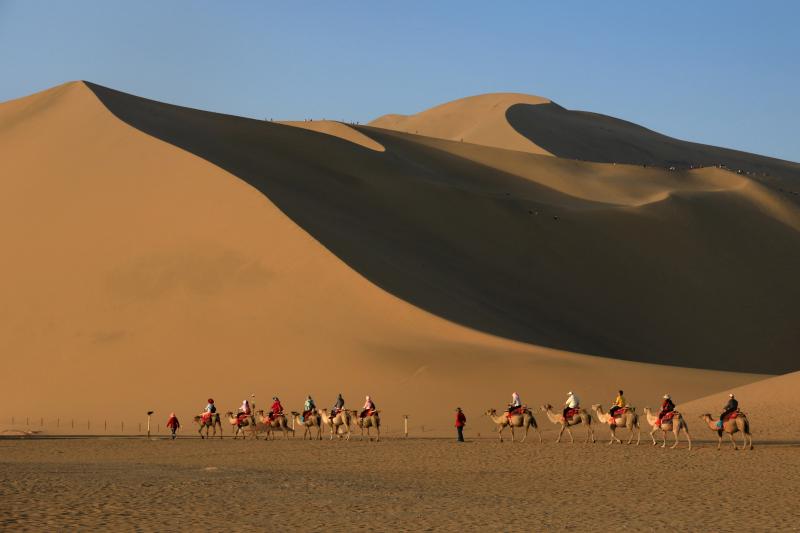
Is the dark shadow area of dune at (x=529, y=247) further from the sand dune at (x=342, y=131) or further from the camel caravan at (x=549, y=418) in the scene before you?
the camel caravan at (x=549, y=418)

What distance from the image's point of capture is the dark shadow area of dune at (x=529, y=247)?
51.3 metres

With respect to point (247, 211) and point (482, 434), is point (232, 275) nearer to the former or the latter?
point (247, 211)

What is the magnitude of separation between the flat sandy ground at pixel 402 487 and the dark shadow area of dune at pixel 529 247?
1918 centimetres

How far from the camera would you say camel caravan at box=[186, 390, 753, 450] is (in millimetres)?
26703

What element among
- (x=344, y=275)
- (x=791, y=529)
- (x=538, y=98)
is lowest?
(x=791, y=529)

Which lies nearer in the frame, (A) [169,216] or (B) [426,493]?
(B) [426,493]

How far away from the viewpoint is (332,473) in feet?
72.0

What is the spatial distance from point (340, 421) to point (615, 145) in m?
87.7

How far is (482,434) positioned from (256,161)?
31.4m

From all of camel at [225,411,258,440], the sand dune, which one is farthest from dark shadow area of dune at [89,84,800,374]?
camel at [225,411,258,440]

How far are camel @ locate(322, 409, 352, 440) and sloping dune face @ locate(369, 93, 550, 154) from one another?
2938 inches

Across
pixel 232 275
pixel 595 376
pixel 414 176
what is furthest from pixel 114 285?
pixel 414 176

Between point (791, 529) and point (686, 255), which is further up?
point (686, 255)

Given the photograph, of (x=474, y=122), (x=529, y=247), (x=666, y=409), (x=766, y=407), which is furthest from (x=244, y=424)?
(x=474, y=122)
